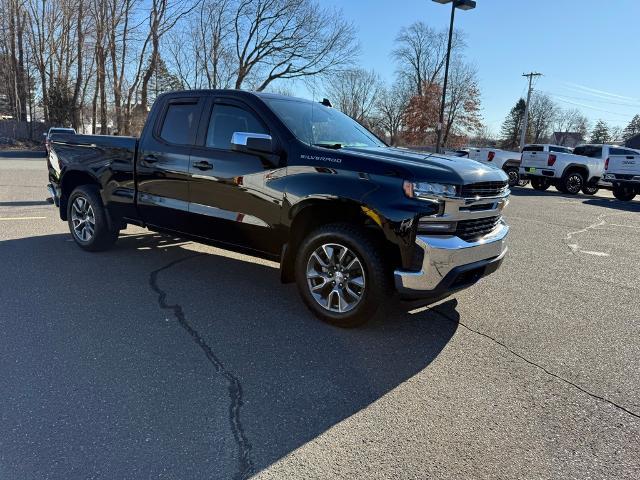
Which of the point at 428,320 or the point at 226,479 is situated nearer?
the point at 226,479

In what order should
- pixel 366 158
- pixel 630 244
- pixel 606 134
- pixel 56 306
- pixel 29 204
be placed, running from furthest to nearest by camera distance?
pixel 606 134, pixel 29 204, pixel 630 244, pixel 56 306, pixel 366 158

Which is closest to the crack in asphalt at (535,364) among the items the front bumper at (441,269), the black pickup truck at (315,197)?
the black pickup truck at (315,197)

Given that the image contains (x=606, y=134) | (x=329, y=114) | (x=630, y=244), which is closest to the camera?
(x=329, y=114)

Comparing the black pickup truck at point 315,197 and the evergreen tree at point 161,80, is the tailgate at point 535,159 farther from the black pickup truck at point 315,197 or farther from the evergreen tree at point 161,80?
the evergreen tree at point 161,80

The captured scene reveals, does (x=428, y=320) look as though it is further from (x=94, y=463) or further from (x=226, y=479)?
(x=94, y=463)

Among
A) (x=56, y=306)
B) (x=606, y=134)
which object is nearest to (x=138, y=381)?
(x=56, y=306)

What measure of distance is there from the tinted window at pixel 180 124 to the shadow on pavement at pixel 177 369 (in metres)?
1.52

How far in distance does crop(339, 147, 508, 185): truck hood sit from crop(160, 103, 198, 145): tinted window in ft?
5.91

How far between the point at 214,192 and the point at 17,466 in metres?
2.91

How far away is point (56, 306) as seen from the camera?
432 centimetres

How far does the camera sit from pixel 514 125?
305 ft

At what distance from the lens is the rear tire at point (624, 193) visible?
17.8 meters

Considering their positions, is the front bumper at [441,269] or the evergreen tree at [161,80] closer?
the front bumper at [441,269]

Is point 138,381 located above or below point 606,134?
below
